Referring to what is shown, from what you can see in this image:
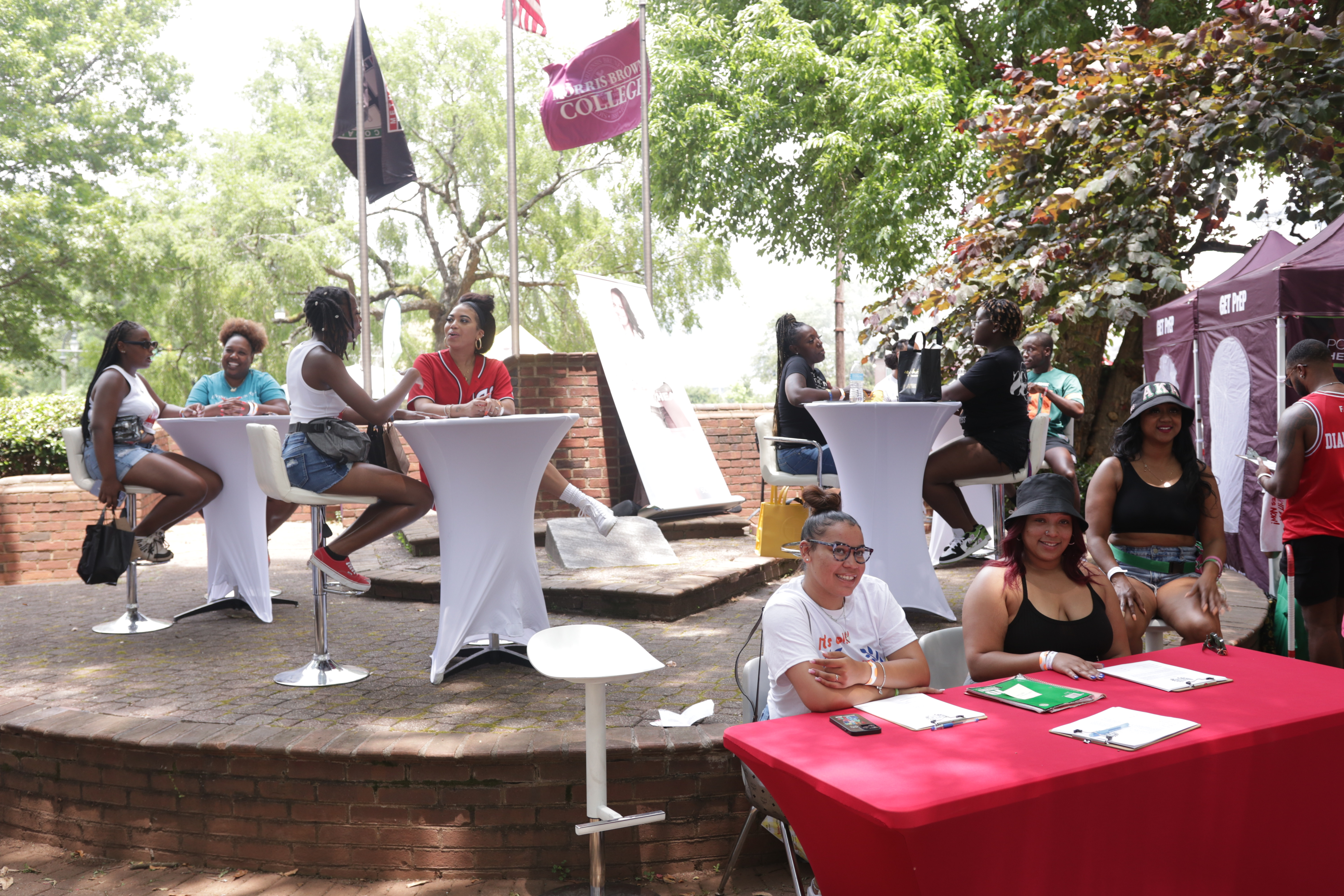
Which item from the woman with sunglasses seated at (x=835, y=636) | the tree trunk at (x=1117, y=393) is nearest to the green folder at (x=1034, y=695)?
the woman with sunglasses seated at (x=835, y=636)

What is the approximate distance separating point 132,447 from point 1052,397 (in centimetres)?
560

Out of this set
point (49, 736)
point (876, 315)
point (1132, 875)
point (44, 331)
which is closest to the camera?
point (1132, 875)

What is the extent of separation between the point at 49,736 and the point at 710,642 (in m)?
2.73

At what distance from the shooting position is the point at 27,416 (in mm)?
10445

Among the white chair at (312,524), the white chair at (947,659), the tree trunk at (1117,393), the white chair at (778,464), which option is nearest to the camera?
the white chair at (947,659)

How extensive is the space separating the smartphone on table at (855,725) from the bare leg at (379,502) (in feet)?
7.46

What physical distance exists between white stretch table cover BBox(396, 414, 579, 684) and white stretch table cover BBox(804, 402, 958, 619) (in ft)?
4.56

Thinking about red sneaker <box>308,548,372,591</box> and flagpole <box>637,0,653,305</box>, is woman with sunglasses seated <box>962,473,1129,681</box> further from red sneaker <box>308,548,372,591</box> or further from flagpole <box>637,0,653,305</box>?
flagpole <box>637,0,653,305</box>

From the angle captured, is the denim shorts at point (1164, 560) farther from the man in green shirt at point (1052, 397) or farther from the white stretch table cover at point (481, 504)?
the man in green shirt at point (1052, 397)

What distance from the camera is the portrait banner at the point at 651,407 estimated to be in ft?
26.7

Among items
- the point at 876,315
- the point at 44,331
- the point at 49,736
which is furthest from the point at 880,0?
the point at 44,331

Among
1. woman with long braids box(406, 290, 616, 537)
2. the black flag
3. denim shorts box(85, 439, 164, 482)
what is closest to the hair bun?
woman with long braids box(406, 290, 616, 537)

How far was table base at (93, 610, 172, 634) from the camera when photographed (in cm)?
522

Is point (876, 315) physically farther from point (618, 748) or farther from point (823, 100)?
point (823, 100)
